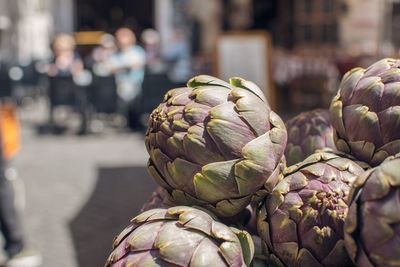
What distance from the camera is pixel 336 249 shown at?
115 centimetres

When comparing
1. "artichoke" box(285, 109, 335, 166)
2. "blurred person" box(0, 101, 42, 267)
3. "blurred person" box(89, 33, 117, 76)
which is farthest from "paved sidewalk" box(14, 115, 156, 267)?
"artichoke" box(285, 109, 335, 166)

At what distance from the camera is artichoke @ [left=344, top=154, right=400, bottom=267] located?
98cm

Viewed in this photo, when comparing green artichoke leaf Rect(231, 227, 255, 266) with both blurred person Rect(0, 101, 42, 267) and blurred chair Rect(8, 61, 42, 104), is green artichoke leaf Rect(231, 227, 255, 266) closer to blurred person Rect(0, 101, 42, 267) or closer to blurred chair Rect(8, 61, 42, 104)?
blurred person Rect(0, 101, 42, 267)

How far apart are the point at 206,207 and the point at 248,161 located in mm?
119

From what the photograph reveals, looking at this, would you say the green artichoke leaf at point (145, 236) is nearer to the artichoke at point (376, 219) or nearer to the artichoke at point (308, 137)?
the artichoke at point (376, 219)

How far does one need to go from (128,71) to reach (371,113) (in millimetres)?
8758

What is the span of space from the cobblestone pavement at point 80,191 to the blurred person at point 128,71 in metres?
0.52

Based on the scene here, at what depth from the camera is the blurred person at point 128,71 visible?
31.9 ft

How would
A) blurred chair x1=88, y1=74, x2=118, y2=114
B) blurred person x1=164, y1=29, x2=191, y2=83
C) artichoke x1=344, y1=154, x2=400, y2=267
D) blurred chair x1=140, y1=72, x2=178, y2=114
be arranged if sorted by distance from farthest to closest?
blurred person x1=164, y1=29, x2=191, y2=83 → blurred chair x1=88, y1=74, x2=118, y2=114 → blurred chair x1=140, y1=72, x2=178, y2=114 → artichoke x1=344, y1=154, x2=400, y2=267

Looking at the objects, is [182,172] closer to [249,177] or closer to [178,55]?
[249,177]

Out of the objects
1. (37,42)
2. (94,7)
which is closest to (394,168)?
(37,42)

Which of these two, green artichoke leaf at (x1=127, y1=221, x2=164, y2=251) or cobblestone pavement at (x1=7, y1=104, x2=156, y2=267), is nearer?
green artichoke leaf at (x1=127, y1=221, x2=164, y2=251)

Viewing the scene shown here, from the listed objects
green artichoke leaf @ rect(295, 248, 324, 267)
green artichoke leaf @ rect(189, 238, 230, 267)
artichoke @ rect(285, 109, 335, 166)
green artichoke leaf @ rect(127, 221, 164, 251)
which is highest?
artichoke @ rect(285, 109, 335, 166)

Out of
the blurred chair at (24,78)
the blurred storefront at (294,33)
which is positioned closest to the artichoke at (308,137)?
the blurred storefront at (294,33)
